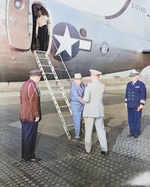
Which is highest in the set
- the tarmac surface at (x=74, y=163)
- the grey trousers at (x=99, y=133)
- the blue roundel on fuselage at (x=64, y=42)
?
the blue roundel on fuselage at (x=64, y=42)

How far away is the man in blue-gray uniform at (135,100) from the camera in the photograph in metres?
4.69

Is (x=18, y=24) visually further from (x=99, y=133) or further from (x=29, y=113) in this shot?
(x=99, y=133)

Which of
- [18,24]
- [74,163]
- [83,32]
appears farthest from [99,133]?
[83,32]

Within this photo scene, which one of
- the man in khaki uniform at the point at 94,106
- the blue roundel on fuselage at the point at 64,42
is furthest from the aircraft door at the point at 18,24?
the man in khaki uniform at the point at 94,106

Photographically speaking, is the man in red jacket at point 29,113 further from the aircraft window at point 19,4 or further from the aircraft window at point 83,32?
the aircraft window at point 83,32

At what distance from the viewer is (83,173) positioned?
2980mm

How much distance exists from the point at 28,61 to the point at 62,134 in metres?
2.09

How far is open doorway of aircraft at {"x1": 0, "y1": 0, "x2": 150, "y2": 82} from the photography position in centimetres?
436

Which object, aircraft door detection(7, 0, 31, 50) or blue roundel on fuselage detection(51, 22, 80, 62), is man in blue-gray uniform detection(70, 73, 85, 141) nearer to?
blue roundel on fuselage detection(51, 22, 80, 62)

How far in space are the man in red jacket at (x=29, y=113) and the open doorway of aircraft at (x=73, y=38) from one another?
149 centimetres

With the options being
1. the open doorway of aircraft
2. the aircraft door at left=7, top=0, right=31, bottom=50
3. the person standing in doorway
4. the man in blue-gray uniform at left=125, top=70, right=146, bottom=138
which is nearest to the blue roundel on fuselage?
the open doorway of aircraft

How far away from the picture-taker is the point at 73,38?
533cm

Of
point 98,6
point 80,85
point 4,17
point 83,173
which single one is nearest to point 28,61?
point 4,17

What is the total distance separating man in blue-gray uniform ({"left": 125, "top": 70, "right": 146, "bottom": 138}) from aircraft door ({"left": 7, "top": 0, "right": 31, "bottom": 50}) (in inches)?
109
